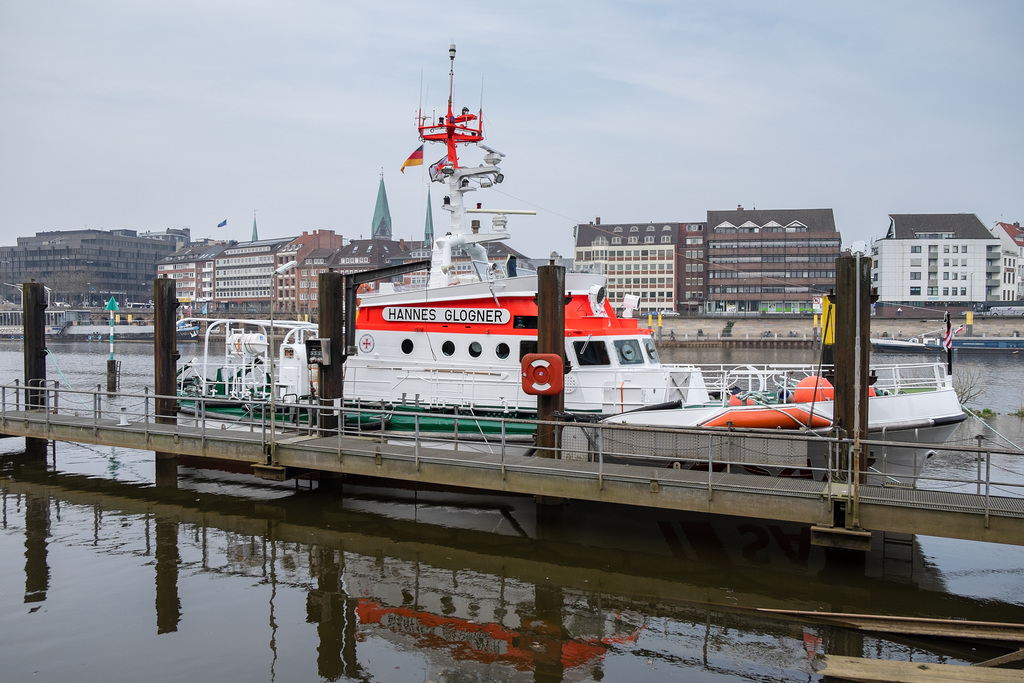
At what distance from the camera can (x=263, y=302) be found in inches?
5507

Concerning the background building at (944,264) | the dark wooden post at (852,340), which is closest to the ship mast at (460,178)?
the dark wooden post at (852,340)

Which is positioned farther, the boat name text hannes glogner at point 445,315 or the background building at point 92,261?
the background building at point 92,261

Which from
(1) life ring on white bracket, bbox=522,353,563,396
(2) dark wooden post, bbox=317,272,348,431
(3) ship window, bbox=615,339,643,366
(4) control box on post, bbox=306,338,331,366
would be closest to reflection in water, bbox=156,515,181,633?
(2) dark wooden post, bbox=317,272,348,431

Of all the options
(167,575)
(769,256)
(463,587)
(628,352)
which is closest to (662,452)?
(628,352)

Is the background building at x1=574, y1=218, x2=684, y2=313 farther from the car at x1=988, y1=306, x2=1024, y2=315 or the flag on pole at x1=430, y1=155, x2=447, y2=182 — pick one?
the flag on pole at x1=430, y1=155, x2=447, y2=182

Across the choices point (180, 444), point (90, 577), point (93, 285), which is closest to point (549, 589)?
point (90, 577)

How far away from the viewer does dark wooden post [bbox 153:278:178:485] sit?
16656 mm

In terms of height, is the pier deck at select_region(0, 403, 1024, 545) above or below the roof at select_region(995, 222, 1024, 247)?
below

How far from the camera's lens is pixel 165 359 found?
17422mm

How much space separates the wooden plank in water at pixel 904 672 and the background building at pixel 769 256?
9891cm

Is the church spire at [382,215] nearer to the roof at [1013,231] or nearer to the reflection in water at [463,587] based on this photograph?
the roof at [1013,231]

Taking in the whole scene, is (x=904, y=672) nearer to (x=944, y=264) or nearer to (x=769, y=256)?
(x=769, y=256)

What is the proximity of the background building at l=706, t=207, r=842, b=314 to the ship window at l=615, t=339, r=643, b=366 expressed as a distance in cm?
9060

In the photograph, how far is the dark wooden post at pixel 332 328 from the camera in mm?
15242
